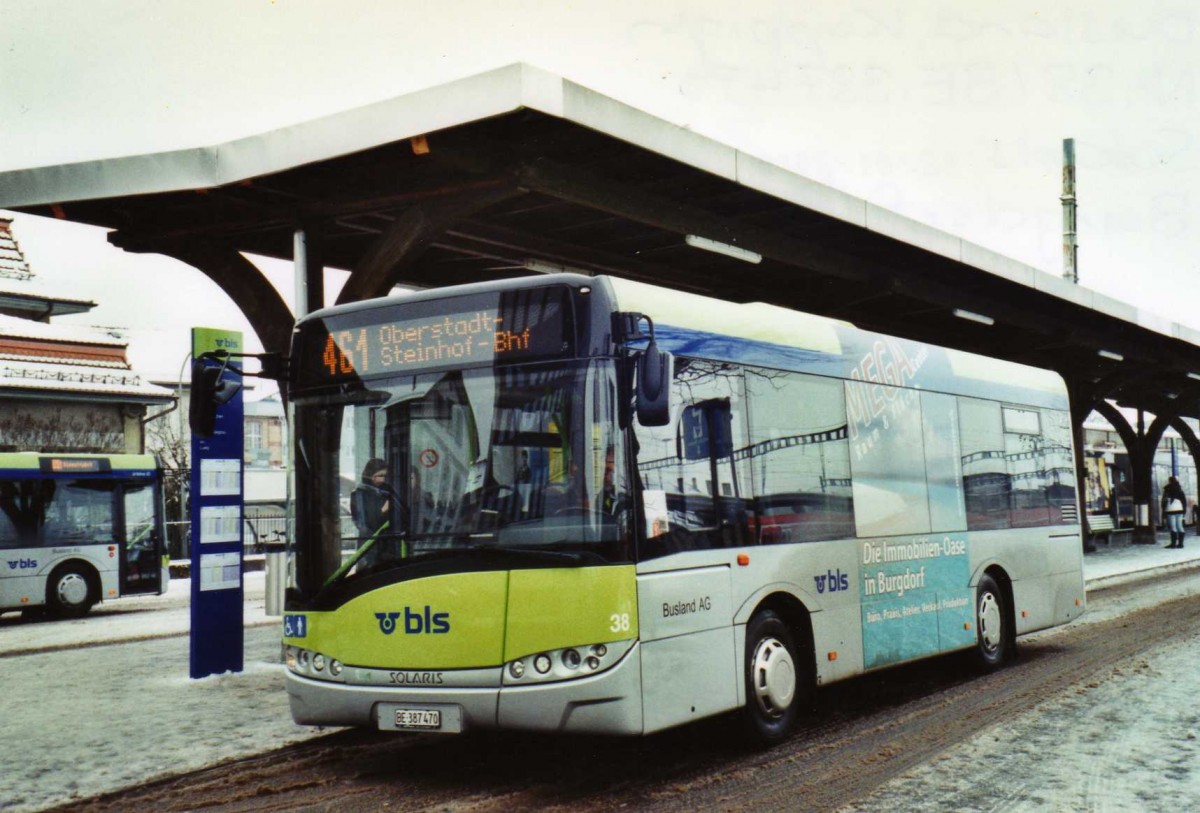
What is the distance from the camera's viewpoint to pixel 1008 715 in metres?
8.60

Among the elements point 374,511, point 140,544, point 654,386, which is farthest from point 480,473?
point 140,544

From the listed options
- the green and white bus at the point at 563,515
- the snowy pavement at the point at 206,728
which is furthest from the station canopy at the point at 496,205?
the snowy pavement at the point at 206,728

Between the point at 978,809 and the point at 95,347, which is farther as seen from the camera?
the point at 95,347

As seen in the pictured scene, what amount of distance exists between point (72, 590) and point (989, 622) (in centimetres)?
1585

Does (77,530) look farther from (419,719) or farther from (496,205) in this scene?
(419,719)

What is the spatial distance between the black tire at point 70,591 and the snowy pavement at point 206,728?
6.39 metres

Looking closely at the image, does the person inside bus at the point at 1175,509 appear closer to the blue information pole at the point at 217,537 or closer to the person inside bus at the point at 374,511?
the blue information pole at the point at 217,537

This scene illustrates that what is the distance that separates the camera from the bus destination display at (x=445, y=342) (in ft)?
21.7

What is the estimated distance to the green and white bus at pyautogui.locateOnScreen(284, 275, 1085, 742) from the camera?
6375mm

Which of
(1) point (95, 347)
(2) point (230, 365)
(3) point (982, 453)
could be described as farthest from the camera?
(1) point (95, 347)

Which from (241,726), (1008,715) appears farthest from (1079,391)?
(241,726)

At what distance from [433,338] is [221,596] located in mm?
5481

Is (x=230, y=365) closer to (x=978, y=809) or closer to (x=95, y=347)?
(x=978, y=809)

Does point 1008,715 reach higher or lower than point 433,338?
lower
